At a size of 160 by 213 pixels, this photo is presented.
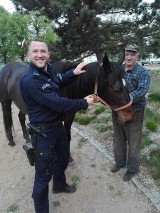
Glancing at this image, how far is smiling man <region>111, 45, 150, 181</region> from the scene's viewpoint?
3.70 m

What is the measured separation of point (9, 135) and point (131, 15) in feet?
26.1

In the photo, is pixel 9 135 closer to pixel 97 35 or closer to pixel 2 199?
pixel 2 199

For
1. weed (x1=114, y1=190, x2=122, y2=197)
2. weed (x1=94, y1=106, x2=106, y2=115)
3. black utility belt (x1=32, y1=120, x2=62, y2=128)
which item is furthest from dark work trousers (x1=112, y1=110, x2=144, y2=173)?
weed (x1=94, y1=106, x2=106, y2=115)

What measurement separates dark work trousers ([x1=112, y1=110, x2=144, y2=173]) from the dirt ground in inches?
9.8

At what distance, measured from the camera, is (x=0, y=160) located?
16.9 ft

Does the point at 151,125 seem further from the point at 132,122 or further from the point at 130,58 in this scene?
the point at 130,58

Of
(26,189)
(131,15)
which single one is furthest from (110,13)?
(26,189)

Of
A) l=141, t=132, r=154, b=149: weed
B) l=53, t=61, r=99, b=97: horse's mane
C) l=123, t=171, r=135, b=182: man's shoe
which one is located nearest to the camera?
l=53, t=61, r=99, b=97: horse's mane

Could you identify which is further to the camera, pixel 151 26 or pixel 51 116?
pixel 151 26

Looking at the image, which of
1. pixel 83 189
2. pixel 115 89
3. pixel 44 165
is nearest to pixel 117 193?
pixel 83 189

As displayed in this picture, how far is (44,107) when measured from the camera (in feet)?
9.70

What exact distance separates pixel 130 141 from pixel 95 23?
22.5 feet

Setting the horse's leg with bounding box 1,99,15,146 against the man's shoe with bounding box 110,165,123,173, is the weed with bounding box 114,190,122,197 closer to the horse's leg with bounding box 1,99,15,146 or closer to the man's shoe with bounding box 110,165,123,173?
the man's shoe with bounding box 110,165,123,173

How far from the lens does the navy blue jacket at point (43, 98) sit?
2.78m
